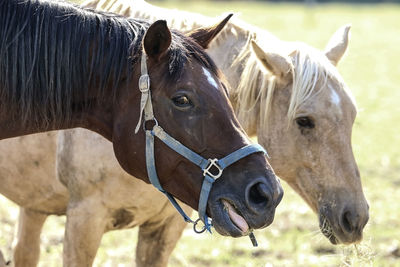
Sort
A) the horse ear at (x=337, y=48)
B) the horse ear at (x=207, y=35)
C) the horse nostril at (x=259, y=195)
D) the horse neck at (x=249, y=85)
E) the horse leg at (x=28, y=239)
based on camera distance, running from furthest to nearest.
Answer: the horse leg at (x=28, y=239), the horse ear at (x=337, y=48), the horse neck at (x=249, y=85), the horse ear at (x=207, y=35), the horse nostril at (x=259, y=195)

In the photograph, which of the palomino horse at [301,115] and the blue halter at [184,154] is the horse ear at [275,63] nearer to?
the palomino horse at [301,115]

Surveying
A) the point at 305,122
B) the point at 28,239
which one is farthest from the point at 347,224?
the point at 28,239

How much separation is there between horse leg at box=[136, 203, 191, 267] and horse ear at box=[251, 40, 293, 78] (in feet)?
3.47

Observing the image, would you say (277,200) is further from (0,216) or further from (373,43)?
(373,43)

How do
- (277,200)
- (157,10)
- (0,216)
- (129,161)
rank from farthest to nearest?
(0,216) < (157,10) < (129,161) < (277,200)

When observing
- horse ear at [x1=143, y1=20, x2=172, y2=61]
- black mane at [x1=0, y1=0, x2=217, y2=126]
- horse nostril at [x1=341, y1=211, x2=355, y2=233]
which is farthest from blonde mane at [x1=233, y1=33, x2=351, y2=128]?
horse ear at [x1=143, y1=20, x2=172, y2=61]

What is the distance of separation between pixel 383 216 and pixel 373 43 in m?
15.3

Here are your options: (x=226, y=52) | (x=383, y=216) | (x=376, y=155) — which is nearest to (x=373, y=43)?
(x=376, y=155)

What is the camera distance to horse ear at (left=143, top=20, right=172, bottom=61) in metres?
3.04

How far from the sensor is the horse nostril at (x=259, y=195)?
3.00 m

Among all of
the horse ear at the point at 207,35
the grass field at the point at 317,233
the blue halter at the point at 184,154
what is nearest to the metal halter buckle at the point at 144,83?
the blue halter at the point at 184,154

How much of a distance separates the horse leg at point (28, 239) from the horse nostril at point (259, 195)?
2.56 m

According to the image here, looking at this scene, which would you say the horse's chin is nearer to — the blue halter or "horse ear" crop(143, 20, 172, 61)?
the blue halter

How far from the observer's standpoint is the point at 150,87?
3150mm
